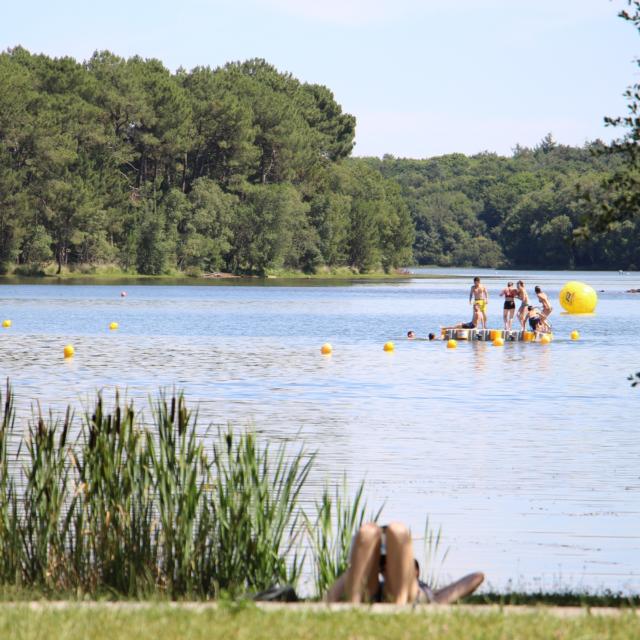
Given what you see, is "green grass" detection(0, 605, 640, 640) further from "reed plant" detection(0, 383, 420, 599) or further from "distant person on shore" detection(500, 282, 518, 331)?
"distant person on shore" detection(500, 282, 518, 331)

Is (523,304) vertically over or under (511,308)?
over

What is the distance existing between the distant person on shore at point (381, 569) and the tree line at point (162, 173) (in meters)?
87.7

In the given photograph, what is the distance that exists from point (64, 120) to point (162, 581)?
303 ft

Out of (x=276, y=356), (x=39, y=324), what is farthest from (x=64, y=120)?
(x=276, y=356)

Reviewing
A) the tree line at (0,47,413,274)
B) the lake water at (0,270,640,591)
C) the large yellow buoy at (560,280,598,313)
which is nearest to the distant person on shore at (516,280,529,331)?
the lake water at (0,270,640,591)

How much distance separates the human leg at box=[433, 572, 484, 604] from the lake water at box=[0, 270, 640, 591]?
1.89 metres

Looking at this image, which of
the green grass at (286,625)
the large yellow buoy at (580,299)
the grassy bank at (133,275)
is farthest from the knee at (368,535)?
the grassy bank at (133,275)

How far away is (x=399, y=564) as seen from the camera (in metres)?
7.79

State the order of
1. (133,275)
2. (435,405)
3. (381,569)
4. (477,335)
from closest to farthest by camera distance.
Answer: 1. (381,569)
2. (435,405)
3. (477,335)
4. (133,275)

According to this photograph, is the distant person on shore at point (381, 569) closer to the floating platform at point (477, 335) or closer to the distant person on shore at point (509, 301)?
the distant person on shore at point (509, 301)

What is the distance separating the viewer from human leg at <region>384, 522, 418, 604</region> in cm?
777

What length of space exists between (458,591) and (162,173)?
105287mm

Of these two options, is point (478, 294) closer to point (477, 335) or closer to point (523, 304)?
point (477, 335)

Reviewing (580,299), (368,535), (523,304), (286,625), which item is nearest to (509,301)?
(523,304)
